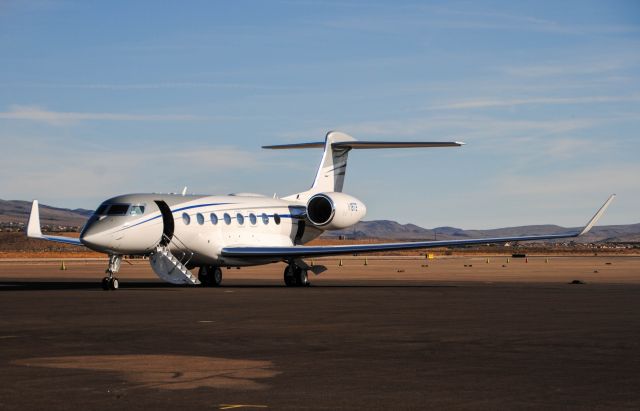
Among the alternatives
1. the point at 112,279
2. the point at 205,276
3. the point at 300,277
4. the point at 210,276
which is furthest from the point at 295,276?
the point at 112,279

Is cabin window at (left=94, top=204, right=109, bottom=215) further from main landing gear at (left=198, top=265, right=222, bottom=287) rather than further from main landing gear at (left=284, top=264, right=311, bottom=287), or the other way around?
main landing gear at (left=284, top=264, right=311, bottom=287)

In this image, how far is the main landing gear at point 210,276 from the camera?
3872cm

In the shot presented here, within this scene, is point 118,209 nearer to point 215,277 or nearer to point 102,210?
point 102,210

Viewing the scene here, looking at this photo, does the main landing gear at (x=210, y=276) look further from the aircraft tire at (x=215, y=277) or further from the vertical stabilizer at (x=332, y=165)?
the vertical stabilizer at (x=332, y=165)

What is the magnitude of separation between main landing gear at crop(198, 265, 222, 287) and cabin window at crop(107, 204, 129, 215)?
16.1ft

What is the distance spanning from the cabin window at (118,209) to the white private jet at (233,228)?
0.11ft

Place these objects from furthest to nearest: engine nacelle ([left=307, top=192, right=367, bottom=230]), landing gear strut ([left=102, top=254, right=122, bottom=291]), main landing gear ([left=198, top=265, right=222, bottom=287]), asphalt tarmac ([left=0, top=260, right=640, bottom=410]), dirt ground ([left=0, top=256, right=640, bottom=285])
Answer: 1. dirt ground ([left=0, top=256, right=640, bottom=285])
2. engine nacelle ([left=307, top=192, right=367, bottom=230])
3. main landing gear ([left=198, top=265, right=222, bottom=287])
4. landing gear strut ([left=102, top=254, right=122, bottom=291])
5. asphalt tarmac ([left=0, top=260, right=640, bottom=410])

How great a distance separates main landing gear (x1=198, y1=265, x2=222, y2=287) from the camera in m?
38.7

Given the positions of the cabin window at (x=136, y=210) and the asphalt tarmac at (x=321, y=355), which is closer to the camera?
the asphalt tarmac at (x=321, y=355)

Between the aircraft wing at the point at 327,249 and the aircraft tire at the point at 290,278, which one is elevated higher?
the aircraft wing at the point at 327,249

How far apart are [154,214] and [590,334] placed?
21442mm

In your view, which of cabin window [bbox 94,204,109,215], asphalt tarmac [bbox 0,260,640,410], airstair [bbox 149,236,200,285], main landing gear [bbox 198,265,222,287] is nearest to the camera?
asphalt tarmac [bbox 0,260,640,410]

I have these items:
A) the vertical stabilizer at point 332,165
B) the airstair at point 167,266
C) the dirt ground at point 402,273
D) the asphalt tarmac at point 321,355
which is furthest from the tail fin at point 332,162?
the asphalt tarmac at point 321,355

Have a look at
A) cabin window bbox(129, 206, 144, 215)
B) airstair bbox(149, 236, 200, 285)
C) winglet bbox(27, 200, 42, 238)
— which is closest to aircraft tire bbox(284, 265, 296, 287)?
airstair bbox(149, 236, 200, 285)
